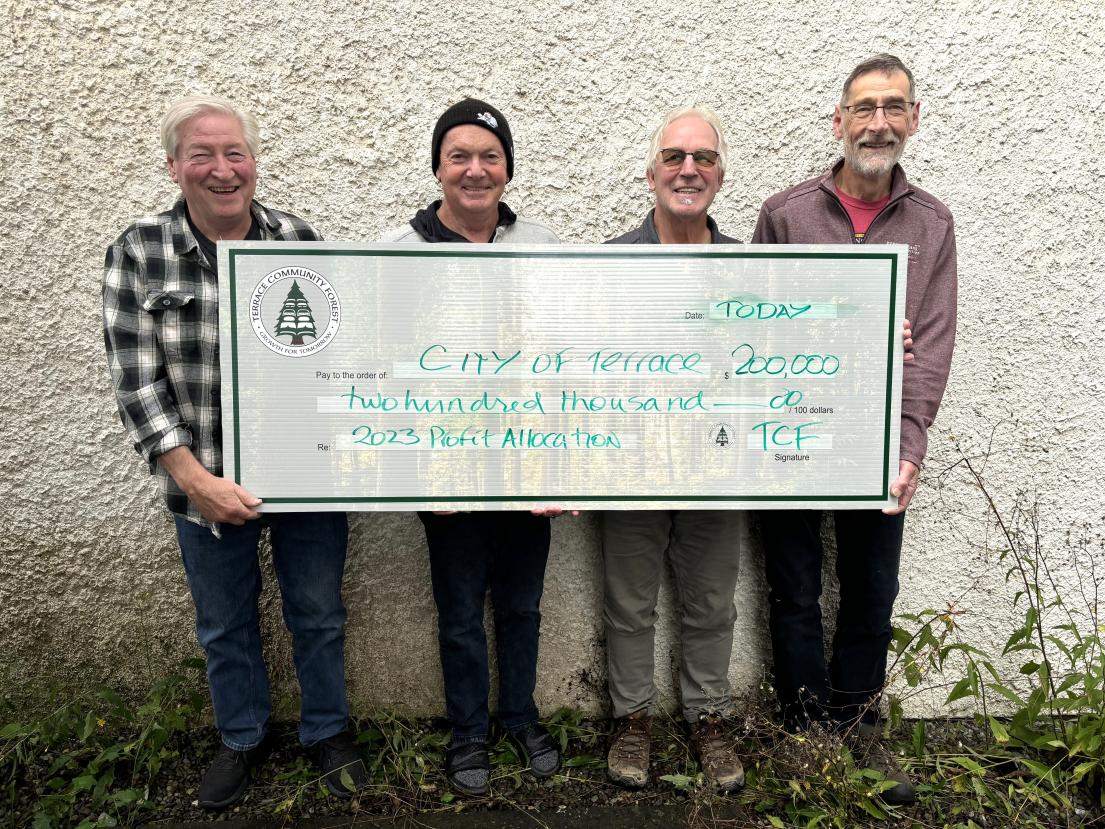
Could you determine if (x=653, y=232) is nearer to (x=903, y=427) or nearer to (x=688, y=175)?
(x=688, y=175)

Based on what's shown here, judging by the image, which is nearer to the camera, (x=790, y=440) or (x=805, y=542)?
(x=790, y=440)

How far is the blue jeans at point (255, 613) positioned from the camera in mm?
2146

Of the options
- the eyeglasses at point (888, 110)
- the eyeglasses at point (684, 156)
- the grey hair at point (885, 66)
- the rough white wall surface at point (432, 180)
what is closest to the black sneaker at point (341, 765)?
the rough white wall surface at point (432, 180)

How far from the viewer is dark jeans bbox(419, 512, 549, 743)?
2.25 meters

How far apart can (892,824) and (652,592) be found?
0.97 meters

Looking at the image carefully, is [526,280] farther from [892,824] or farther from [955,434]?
[892,824]

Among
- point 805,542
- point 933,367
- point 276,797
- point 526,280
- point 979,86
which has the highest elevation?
point 979,86

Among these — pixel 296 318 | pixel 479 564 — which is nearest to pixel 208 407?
pixel 296 318

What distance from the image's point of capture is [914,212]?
2215mm

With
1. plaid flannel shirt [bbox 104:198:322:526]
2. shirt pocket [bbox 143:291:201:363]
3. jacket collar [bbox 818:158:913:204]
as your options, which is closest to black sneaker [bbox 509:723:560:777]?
plaid flannel shirt [bbox 104:198:322:526]

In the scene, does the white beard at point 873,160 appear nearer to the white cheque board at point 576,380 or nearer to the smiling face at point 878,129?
the smiling face at point 878,129

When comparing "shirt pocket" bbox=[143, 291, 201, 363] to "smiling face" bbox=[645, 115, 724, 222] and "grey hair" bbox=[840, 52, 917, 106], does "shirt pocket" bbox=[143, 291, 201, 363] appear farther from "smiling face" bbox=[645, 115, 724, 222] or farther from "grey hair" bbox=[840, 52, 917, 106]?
"grey hair" bbox=[840, 52, 917, 106]

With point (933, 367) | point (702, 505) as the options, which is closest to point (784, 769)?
point (702, 505)

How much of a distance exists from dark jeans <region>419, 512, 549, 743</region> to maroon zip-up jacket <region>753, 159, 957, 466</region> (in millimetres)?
1166
